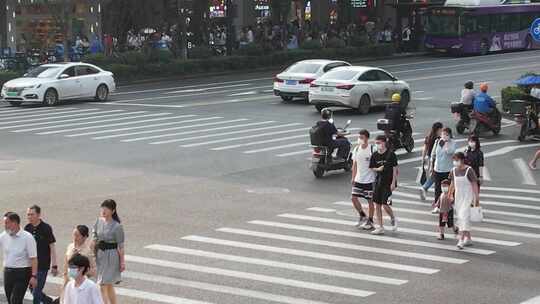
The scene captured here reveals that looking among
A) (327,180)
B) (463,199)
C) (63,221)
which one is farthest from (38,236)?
(327,180)

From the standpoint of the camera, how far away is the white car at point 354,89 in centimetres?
3559

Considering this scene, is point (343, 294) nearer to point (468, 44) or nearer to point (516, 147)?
point (516, 147)

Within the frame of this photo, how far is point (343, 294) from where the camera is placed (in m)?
14.5

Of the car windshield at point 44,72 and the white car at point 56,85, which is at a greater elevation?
the car windshield at point 44,72

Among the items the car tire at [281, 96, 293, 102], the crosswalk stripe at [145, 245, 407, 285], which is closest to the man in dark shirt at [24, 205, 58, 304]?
the crosswalk stripe at [145, 245, 407, 285]

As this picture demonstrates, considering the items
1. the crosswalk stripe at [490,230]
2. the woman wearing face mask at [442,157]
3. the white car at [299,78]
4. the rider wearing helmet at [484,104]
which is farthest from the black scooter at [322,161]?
the white car at [299,78]

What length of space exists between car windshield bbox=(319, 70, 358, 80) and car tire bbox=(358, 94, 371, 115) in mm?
770

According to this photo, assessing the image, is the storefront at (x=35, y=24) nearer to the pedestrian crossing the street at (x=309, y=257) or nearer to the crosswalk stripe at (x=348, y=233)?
the crosswalk stripe at (x=348, y=233)

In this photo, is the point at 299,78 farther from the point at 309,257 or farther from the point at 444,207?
the point at 309,257

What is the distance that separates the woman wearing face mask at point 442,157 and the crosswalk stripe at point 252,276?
5550mm

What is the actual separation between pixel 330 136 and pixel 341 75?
1232 centimetres

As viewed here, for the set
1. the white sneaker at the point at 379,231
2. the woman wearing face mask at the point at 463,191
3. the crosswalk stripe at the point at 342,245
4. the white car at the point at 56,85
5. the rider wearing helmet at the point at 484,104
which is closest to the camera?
the crosswalk stripe at the point at 342,245

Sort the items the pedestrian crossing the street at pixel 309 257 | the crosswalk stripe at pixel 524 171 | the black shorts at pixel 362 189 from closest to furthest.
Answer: the pedestrian crossing the street at pixel 309 257 < the black shorts at pixel 362 189 < the crosswalk stripe at pixel 524 171

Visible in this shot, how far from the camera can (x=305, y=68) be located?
130ft
